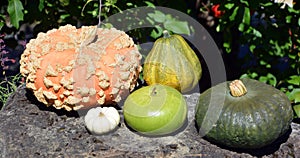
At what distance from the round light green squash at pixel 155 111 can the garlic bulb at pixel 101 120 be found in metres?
0.06

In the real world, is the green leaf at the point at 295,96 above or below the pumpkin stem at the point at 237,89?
below

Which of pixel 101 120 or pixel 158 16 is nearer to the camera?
pixel 101 120

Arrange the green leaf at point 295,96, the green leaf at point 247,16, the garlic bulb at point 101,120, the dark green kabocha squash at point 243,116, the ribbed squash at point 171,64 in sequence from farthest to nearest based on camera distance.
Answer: the green leaf at point 247,16, the green leaf at point 295,96, the ribbed squash at point 171,64, the garlic bulb at point 101,120, the dark green kabocha squash at point 243,116

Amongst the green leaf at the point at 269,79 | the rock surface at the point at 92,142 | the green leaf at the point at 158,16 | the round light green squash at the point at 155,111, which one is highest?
the green leaf at the point at 158,16

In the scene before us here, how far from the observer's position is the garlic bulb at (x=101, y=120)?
1.96 m

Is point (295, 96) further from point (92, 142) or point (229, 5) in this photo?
point (92, 142)

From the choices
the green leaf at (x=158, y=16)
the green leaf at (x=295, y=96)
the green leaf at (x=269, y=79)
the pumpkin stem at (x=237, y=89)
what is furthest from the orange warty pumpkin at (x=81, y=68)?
the green leaf at (x=269, y=79)

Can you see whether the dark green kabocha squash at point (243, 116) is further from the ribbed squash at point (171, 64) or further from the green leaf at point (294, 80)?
the green leaf at point (294, 80)

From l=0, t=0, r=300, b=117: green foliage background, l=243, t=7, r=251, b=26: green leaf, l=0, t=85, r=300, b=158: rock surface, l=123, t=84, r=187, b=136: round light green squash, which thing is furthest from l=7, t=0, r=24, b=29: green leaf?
l=243, t=7, r=251, b=26: green leaf

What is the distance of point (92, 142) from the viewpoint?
194 cm

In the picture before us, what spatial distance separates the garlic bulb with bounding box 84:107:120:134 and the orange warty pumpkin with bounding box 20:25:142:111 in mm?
79

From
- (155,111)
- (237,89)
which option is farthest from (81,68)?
(237,89)

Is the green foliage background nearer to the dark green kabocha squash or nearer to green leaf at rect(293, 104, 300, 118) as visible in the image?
green leaf at rect(293, 104, 300, 118)

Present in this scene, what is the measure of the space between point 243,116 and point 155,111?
338 millimetres
